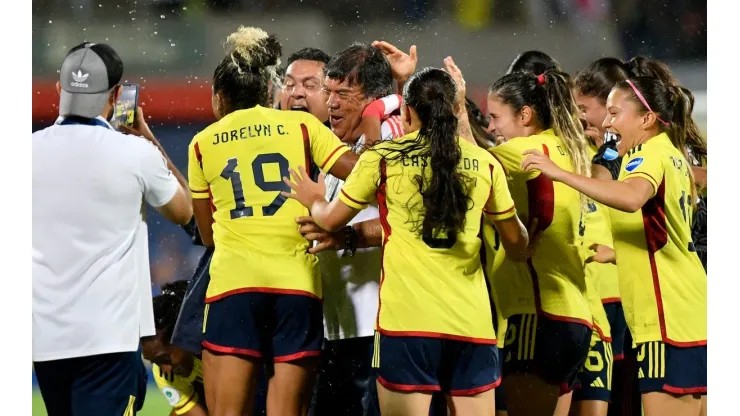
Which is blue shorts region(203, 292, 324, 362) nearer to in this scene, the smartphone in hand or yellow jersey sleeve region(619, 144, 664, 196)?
the smartphone in hand

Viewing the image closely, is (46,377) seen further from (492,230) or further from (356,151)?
(492,230)

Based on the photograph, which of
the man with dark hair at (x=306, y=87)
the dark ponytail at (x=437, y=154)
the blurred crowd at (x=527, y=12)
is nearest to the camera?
the dark ponytail at (x=437, y=154)

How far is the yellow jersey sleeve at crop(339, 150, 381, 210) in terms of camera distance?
270cm

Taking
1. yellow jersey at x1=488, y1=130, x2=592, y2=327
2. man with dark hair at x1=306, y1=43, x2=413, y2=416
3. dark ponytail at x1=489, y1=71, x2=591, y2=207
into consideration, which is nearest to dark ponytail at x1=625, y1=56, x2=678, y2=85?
dark ponytail at x1=489, y1=71, x2=591, y2=207

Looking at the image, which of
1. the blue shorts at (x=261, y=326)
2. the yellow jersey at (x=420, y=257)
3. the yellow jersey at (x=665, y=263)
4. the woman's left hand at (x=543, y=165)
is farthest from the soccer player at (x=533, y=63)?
the blue shorts at (x=261, y=326)

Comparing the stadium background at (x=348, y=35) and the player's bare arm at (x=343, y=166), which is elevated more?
the stadium background at (x=348, y=35)

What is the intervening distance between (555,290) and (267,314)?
0.91 meters

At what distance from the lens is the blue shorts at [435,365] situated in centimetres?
265

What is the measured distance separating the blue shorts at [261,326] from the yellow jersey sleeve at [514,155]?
0.75 meters

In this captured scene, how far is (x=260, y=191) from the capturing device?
297 cm

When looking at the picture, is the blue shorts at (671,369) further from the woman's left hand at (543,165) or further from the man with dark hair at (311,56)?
the man with dark hair at (311,56)

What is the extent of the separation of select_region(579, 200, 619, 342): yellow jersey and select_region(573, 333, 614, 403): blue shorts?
4 centimetres

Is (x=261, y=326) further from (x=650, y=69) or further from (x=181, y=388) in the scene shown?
(x=650, y=69)

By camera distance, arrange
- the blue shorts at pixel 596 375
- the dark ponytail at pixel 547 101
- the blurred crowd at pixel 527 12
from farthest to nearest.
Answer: the blurred crowd at pixel 527 12 → the blue shorts at pixel 596 375 → the dark ponytail at pixel 547 101
